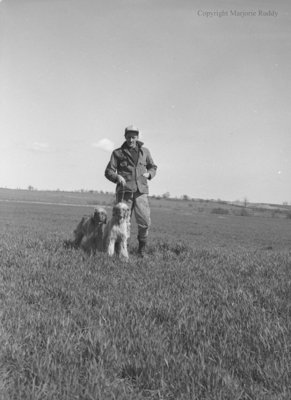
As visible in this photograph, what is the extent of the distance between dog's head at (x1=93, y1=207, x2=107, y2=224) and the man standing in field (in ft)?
1.44

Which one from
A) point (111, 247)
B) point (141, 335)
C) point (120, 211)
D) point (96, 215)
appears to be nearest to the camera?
point (141, 335)

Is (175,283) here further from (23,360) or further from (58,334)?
(23,360)

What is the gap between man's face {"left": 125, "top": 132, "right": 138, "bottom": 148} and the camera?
7.62 meters

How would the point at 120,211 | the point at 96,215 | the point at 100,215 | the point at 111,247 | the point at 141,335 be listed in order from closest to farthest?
the point at 141,335 → the point at 120,211 → the point at 111,247 → the point at 100,215 → the point at 96,215

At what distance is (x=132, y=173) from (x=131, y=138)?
0.76 meters

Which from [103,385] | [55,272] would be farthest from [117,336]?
[55,272]

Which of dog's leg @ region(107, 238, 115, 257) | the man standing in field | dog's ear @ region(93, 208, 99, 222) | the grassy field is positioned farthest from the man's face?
the grassy field

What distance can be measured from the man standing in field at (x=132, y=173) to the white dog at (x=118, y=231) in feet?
2.05

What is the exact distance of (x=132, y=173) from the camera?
7.67 meters

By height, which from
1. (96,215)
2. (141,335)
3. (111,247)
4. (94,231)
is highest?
(96,215)

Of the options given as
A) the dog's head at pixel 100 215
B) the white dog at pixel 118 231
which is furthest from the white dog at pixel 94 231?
the white dog at pixel 118 231

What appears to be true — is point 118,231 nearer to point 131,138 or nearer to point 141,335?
point 131,138

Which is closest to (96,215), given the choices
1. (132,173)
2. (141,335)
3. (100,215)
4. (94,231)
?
(100,215)

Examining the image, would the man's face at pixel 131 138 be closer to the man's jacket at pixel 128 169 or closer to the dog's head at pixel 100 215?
the man's jacket at pixel 128 169
